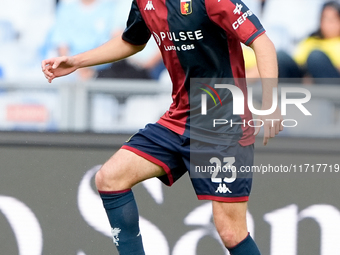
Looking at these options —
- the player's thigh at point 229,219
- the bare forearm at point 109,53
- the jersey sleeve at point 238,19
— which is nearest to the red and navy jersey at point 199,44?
the jersey sleeve at point 238,19

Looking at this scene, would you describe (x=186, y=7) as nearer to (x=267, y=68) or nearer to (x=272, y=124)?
(x=267, y=68)

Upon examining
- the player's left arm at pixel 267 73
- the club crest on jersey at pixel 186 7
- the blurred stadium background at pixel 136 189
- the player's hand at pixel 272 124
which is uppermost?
the club crest on jersey at pixel 186 7

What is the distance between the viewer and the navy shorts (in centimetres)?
255

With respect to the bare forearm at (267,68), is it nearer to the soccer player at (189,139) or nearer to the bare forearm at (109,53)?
the soccer player at (189,139)

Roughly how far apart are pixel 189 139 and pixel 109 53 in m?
0.62

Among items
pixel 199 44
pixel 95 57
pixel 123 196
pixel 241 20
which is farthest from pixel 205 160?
pixel 95 57

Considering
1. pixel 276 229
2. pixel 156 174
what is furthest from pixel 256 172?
pixel 156 174

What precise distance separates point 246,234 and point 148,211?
2.52 feet

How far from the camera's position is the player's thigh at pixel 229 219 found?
2555 mm

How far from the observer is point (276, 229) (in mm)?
3174

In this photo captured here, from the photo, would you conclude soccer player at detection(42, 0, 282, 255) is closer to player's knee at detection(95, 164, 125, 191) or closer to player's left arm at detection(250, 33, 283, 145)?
player's knee at detection(95, 164, 125, 191)

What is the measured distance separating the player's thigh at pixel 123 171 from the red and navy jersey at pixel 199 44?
224 mm

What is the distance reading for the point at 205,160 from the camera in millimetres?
2566

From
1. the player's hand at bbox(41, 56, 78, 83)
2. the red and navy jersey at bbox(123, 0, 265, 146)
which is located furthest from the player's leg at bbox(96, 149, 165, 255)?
the player's hand at bbox(41, 56, 78, 83)
